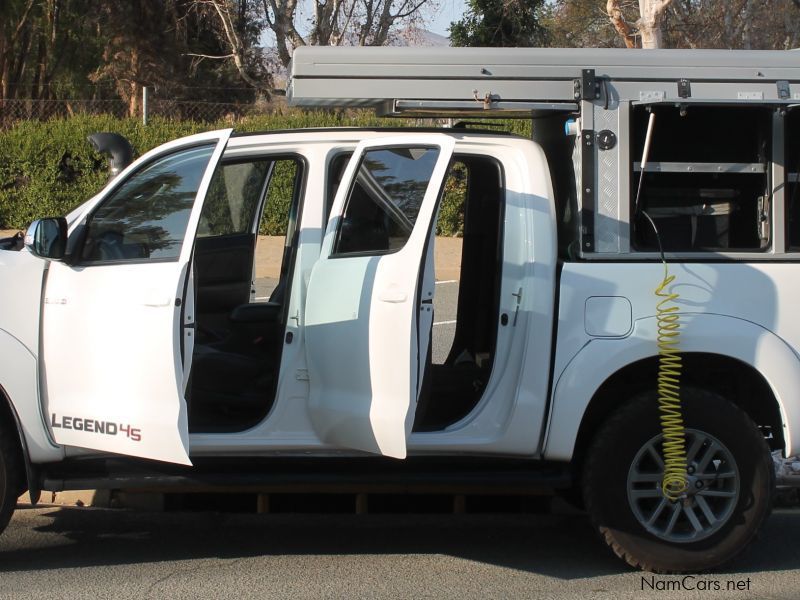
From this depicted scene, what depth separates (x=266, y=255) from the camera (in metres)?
6.38

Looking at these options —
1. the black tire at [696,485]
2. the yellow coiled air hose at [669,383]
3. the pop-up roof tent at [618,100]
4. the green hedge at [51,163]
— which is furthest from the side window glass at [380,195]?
the green hedge at [51,163]

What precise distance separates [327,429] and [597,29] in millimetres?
35915

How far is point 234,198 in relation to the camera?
5594mm

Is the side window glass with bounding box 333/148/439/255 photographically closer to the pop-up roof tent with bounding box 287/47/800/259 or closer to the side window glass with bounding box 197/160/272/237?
the pop-up roof tent with bounding box 287/47/800/259

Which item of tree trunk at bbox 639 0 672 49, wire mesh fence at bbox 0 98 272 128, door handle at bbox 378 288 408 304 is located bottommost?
door handle at bbox 378 288 408 304

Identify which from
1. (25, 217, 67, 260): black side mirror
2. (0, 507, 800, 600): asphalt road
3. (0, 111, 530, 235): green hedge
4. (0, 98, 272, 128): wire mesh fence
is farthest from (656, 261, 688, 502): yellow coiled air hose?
(0, 98, 272, 128): wire mesh fence

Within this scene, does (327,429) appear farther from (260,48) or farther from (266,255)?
(260,48)

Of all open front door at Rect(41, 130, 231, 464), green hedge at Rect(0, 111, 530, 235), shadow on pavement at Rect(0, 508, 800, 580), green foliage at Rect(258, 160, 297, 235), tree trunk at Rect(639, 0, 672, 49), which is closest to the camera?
open front door at Rect(41, 130, 231, 464)

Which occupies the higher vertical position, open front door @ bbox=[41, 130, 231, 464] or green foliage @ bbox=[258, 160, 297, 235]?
green foliage @ bbox=[258, 160, 297, 235]

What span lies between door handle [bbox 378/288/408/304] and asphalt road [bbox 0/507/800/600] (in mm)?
1337

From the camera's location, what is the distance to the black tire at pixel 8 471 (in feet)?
15.5

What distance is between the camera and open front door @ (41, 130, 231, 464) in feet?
14.5

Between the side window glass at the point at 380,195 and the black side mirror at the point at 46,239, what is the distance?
125 centimetres

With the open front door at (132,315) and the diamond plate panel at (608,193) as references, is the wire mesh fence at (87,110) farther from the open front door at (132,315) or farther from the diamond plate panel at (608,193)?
the diamond plate panel at (608,193)
